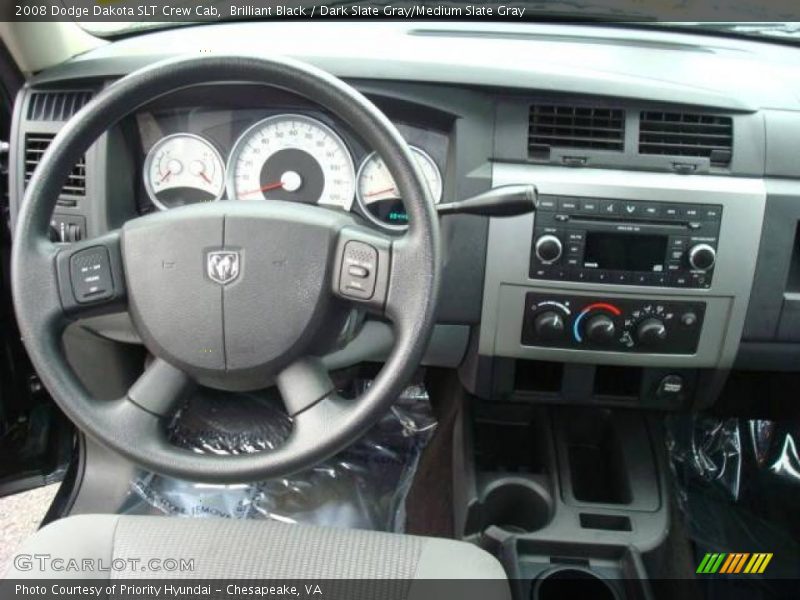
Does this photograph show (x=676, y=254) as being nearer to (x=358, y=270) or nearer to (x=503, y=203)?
(x=503, y=203)

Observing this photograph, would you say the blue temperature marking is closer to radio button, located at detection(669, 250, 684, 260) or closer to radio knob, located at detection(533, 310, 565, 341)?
radio knob, located at detection(533, 310, 565, 341)

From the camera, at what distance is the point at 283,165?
138cm

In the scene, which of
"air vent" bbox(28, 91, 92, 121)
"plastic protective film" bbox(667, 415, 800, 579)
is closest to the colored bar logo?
"plastic protective film" bbox(667, 415, 800, 579)

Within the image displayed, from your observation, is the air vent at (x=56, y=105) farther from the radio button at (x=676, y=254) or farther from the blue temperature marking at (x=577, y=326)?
the radio button at (x=676, y=254)

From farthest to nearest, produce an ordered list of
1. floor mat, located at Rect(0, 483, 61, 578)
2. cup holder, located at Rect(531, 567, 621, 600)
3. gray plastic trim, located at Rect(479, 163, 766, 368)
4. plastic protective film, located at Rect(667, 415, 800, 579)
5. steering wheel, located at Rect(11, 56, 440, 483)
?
floor mat, located at Rect(0, 483, 61, 578) < plastic protective film, located at Rect(667, 415, 800, 579) < cup holder, located at Rect(531, 567, 621, 600) < gray plastic trim, located at Rect(479, 163, 766, 368) < steering wheel, located at Rect(11, 56, 440, 483)

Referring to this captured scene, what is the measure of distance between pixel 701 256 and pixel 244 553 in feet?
2.85

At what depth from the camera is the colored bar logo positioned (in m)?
1.83

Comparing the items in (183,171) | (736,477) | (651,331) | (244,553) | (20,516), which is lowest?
(20,516)

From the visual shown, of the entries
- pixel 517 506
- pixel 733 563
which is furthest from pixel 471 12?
pixel 733 563

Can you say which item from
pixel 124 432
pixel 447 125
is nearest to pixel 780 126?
pixel 447 125

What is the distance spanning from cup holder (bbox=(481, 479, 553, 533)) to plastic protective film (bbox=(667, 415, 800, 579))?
1.39ft

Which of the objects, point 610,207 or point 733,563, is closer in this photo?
point 610,207

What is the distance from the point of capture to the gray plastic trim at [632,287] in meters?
1.32

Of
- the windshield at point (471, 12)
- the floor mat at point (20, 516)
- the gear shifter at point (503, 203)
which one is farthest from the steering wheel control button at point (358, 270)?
the floor mat at point (20, 516)
